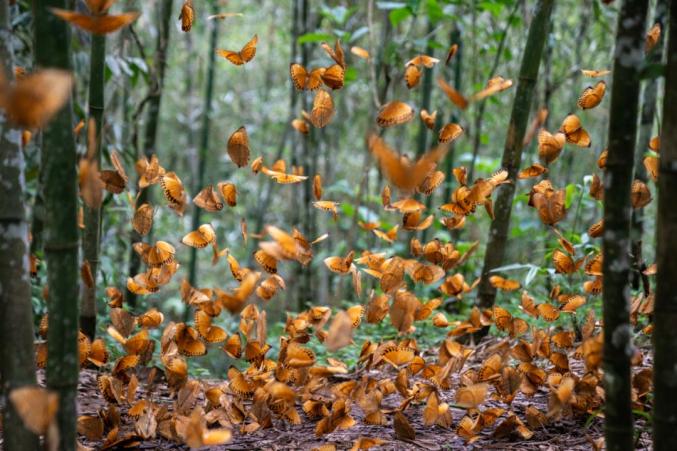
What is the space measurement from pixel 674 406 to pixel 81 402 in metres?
1.67

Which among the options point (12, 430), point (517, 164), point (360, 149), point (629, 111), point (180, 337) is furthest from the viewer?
point (360, 149)

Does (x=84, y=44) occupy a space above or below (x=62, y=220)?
above

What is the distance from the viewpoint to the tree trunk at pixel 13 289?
1.38 m

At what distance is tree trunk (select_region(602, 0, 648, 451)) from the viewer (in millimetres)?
1164

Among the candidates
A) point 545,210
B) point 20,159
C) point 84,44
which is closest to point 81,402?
point 20,159

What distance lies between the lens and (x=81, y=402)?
2.07 m

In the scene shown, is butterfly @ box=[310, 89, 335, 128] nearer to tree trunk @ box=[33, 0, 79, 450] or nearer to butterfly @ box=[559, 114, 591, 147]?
butterfly @ box=[559, 114, 591, 147]

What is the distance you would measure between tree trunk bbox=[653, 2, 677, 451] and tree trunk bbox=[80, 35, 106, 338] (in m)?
1.44

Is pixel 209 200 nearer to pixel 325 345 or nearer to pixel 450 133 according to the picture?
pixel 325 345

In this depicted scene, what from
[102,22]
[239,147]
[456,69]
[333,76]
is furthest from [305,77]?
[456,69]

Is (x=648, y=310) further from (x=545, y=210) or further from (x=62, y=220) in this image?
(x=62, y=220)

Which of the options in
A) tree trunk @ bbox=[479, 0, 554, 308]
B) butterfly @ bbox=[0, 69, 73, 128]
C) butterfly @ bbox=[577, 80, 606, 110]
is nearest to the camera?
butterfly @ bbox=[0, 69, 73, 128]

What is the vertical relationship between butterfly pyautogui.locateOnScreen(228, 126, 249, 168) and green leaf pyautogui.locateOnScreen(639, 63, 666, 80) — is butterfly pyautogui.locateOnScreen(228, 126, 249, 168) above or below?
below

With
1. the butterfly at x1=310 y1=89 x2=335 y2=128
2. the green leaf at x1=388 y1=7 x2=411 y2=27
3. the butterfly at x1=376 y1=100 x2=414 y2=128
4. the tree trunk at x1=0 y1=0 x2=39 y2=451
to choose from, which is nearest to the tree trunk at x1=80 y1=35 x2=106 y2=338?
the tree trunk at x1=0 y1=0 x2=39 y2=451
